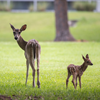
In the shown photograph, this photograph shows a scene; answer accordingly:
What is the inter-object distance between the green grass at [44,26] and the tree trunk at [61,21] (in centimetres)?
310

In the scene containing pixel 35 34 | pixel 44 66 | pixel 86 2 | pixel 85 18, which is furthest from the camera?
pixel 86 2

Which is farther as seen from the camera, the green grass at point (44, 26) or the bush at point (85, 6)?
the bush at point (85, 6)

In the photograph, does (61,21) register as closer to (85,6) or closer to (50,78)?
(50,78)

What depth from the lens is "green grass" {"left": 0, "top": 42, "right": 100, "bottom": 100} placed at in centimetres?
677

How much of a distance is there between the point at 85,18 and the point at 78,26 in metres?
3.87

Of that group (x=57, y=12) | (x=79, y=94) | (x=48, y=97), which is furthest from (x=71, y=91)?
(x=57, y=12)

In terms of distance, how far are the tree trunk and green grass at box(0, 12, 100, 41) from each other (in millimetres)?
3099

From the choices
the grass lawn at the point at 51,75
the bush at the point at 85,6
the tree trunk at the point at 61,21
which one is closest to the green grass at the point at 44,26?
the grass lawn at the point at 51,75

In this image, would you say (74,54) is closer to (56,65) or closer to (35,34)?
(56,65)

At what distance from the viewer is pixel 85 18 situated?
3644 cm

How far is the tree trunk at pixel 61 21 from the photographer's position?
22422mm

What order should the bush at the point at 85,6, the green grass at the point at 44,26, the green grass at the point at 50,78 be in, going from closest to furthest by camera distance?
the green grass at the point at 50,78
the green grass at the point at 44,26
the bush at the point at 85,6

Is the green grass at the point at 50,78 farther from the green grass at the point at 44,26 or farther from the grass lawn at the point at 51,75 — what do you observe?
the green grass at the point at 44,26

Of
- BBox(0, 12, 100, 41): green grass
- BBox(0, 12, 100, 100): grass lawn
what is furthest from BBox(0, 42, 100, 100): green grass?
BBox(0, 12, 100, 41): green grass
